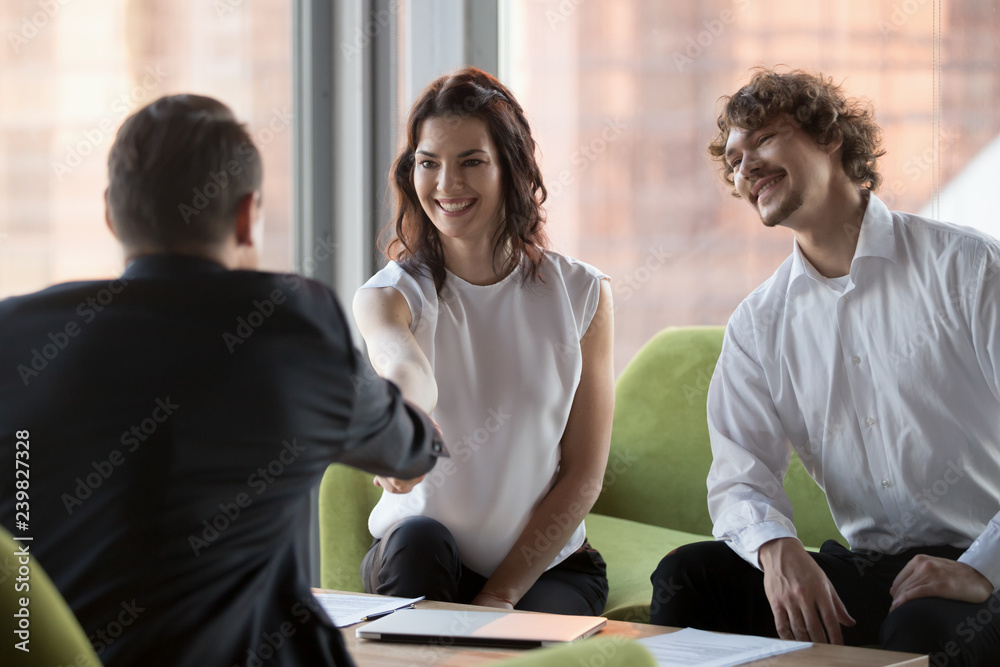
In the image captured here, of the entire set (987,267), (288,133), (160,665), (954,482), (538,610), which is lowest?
(538,610)

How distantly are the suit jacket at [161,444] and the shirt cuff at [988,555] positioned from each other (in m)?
1.15

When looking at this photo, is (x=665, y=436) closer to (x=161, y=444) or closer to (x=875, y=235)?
(x=875, y=235)

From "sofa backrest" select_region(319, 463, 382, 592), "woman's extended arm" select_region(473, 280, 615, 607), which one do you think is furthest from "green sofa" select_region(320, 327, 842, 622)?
"woman's extended arm" select_region(473, 280, 615, 607)

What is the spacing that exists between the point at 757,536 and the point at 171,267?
47.3 inches

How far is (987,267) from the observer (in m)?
1.63

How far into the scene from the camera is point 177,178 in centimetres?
75

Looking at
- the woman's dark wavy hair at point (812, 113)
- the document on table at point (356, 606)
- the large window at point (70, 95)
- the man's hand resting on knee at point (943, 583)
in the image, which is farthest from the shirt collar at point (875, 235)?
the large window at point (70, 95)

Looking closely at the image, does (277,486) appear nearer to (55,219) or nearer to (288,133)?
(55,219)

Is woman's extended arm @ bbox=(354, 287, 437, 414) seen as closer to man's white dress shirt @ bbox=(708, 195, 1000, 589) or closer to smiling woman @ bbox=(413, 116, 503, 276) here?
smiling woman @ bbox=(413, 116, 503, 276)

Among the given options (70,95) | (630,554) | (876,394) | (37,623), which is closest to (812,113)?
(876,394)

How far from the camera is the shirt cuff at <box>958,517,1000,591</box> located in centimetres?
147

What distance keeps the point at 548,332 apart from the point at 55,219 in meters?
1.45

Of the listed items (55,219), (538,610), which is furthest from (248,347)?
(55,219)

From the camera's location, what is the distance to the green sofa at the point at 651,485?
6.89ft
